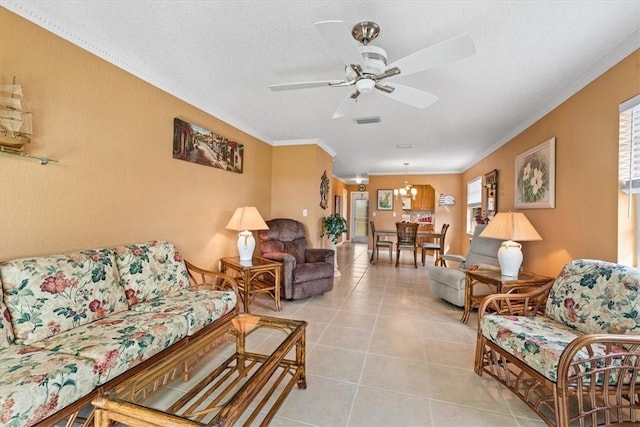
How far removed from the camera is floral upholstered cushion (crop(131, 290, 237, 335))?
77.0 inches

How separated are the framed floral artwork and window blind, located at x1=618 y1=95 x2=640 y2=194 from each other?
86 centimetres

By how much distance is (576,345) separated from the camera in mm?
1304

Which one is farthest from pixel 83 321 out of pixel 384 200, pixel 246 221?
pixel 384 200

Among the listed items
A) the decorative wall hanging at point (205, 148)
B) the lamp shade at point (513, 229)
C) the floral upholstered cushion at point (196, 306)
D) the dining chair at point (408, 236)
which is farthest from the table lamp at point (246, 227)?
the dining chair at point (408, 236)

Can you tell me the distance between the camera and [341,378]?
195cm

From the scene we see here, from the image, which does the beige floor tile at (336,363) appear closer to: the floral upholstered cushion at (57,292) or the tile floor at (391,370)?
the tile floor at (391,370)

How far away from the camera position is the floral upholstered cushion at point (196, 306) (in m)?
1.96

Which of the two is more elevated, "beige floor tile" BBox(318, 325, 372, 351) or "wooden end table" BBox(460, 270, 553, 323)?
"wooden end table" BBox(460, 270, 553, 323)

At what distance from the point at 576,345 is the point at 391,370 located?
45.4 inches

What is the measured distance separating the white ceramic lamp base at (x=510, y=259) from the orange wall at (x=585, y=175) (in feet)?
Answer: 1.30

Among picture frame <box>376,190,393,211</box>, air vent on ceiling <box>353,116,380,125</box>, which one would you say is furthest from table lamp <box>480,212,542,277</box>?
picture frame <box>376,190,393,211</box>

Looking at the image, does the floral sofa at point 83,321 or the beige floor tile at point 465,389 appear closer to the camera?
the floral sofa at point 83,321

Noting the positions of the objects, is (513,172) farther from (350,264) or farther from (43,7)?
(43,7)

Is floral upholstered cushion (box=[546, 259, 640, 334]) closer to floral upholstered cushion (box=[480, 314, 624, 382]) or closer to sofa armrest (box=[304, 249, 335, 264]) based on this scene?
floral upholstered cushion (box=[480, 314, 624, 382])
